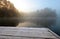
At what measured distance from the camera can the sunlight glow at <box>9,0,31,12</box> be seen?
8.20ft

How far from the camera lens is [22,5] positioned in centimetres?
251

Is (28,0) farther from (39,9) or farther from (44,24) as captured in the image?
(44,24)

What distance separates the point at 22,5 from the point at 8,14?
1.19 ft

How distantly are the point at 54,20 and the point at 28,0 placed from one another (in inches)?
26.1

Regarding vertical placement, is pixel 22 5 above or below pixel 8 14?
above

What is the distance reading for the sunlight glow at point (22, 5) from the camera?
8.20 feet

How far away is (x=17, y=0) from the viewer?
99.4 inches

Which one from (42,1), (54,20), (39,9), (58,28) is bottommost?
(58,28)

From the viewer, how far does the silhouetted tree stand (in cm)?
258

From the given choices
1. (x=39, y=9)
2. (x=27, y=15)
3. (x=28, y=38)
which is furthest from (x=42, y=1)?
(x=28, y=38)

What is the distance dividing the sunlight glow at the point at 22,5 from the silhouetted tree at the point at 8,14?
0.27 feet

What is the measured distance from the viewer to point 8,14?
2600 millimetres

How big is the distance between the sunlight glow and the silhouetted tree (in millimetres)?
82

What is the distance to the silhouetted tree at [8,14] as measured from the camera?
8.45ft
